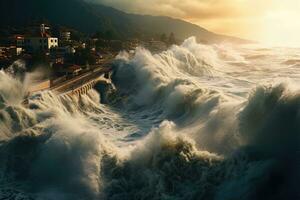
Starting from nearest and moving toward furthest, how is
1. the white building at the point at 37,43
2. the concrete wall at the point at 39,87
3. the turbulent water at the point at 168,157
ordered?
the turbulent water at the point at 168,157
the concrete wall at the point at 39,87
the white building at the point at 37,43

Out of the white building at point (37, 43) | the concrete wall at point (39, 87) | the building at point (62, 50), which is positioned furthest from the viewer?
the white building at point (37, 43)

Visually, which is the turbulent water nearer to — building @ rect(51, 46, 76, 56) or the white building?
building @ rect(51, 46, 76, 56)

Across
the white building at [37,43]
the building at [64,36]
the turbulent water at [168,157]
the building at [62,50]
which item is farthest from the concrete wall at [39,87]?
the building at [64,36]

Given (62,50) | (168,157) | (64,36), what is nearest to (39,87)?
(168,157)

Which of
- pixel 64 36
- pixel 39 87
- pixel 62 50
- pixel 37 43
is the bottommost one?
pixel 64 36

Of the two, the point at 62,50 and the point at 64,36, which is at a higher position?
the point at 62,50

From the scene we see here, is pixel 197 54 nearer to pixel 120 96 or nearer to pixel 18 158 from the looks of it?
pixel 120 96

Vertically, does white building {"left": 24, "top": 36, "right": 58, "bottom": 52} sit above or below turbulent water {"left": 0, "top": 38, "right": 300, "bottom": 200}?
below

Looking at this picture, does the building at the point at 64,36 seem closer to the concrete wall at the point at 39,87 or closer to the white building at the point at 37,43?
the white building at the point at 37,43

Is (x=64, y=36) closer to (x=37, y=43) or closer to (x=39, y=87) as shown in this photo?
(x=37, y=43)

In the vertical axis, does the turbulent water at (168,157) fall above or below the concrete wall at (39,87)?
above

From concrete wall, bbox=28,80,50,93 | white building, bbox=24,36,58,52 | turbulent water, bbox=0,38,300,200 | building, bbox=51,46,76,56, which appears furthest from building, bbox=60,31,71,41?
turbulent water, bbox=0,38,300,200

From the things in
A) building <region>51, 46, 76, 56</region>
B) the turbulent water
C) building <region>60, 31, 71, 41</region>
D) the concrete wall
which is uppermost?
the turbulent water
